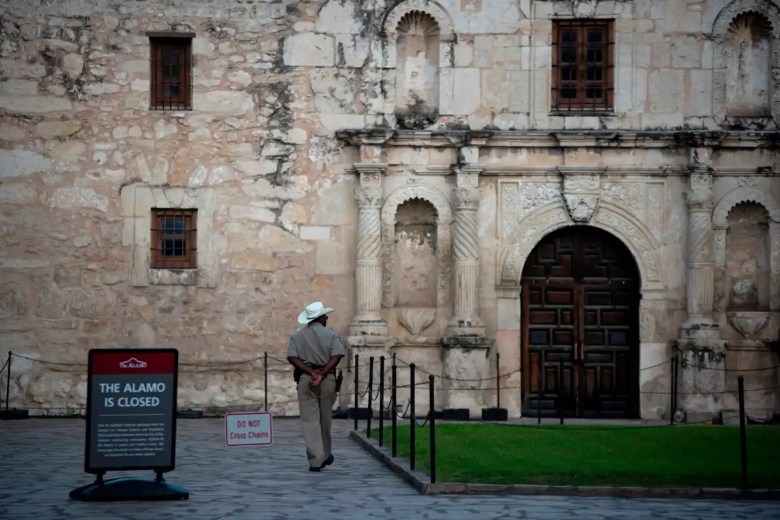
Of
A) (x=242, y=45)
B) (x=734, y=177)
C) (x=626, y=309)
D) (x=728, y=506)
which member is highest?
(x=242, y=45)

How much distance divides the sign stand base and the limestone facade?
10419 mm

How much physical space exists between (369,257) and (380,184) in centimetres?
118

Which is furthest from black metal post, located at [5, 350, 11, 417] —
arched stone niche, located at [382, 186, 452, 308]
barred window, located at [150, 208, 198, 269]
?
arched stone niche, located at [382, 186, 452, 308]

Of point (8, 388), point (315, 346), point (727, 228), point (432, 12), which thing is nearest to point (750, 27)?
point (727, 228)

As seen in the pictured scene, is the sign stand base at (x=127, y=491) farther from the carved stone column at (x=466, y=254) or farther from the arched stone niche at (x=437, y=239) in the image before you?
the arched stone niche at (x=437, y=239)

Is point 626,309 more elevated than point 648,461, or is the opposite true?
point 626,309

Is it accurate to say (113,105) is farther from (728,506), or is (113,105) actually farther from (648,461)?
(728,506)

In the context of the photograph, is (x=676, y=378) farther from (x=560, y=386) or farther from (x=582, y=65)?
(x=582, y=65)

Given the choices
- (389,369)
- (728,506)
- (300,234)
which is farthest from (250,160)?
(728,506)

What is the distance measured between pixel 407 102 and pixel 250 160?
2.70m

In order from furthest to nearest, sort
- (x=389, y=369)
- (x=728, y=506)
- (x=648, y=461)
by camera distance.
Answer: (x=389, y=369) < (x=648, y=461) < (x=728, y=506)

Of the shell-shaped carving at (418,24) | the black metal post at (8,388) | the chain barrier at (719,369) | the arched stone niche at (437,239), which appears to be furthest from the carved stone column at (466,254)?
the black metal post at (8,388)

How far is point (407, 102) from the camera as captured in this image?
24.4 metres

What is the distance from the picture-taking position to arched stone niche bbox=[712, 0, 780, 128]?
2425cm
